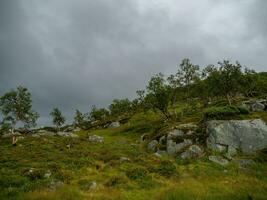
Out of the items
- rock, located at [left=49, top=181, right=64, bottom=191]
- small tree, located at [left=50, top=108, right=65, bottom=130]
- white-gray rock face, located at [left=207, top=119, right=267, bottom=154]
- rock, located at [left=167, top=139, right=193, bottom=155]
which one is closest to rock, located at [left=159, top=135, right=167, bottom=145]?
rock, located at [left=167, top=139, right=193, bottom=155]

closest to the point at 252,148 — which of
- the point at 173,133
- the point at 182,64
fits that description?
the point at 173,133

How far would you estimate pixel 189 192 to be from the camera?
61.3ft

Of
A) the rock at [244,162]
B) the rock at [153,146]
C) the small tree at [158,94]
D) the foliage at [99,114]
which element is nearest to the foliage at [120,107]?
the foliage at [99,114]

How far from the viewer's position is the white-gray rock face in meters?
33.0

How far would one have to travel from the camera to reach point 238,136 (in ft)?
113

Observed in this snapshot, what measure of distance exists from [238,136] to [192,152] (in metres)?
6.87

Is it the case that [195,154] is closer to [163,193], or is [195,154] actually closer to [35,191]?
[163,193]

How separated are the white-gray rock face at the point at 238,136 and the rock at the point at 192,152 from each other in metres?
1.83

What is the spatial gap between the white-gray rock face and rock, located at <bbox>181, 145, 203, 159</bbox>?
1.83m

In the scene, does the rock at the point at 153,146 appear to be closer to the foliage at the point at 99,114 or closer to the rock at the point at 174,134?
the rock at the point at 174,134

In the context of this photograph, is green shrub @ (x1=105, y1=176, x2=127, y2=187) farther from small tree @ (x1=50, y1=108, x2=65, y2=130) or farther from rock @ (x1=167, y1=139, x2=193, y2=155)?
small tree @ (x1=50, y1=108, x2=65, y2=130)

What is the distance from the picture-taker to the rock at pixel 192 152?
32.9 meters

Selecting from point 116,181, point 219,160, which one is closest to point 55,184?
point 116,181

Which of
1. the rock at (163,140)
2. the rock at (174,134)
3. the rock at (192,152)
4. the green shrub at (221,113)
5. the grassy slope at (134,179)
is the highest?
the green shrub at (221,113)
